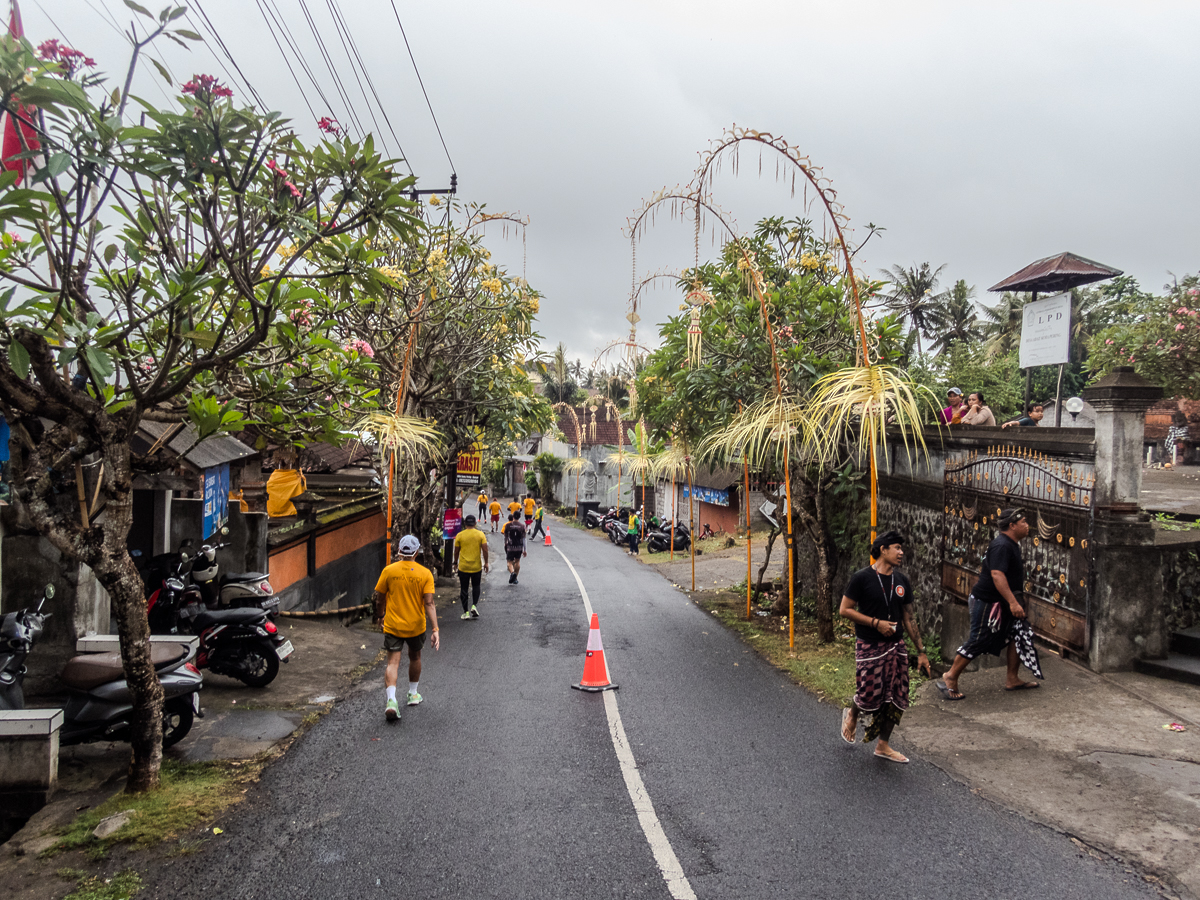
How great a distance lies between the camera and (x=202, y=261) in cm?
519

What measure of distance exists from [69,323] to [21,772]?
3.01 metres

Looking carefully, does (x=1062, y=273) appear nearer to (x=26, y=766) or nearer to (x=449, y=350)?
(x=449, y=350)

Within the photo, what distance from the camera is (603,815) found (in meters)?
4.80

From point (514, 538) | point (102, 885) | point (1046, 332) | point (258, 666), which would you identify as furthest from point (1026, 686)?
point (514, 538)

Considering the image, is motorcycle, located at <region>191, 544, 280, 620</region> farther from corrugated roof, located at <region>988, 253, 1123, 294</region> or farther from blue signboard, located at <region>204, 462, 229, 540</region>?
corrugated roof, located at <region>988, 253, 1123, 294</region>

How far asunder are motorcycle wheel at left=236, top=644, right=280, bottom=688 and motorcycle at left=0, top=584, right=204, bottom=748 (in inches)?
68.8

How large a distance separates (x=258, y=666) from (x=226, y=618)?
2.00 ft

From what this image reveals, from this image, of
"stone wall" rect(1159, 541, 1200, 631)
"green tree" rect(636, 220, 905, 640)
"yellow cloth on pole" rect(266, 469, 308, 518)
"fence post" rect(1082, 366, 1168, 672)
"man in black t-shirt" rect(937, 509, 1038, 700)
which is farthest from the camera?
"yellow cloth on pole" rect(266, 469, 308, 518)

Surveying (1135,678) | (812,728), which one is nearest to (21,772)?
(812,728)

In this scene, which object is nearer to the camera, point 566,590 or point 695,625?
point 695,625

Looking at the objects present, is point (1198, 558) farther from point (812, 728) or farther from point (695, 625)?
point (695, 625)

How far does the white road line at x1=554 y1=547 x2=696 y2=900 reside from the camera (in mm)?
3960

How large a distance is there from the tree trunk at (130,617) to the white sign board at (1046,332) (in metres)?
14.2

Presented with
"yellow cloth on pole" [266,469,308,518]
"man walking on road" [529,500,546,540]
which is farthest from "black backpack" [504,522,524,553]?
"man walking on road" [529,500,546,540]
